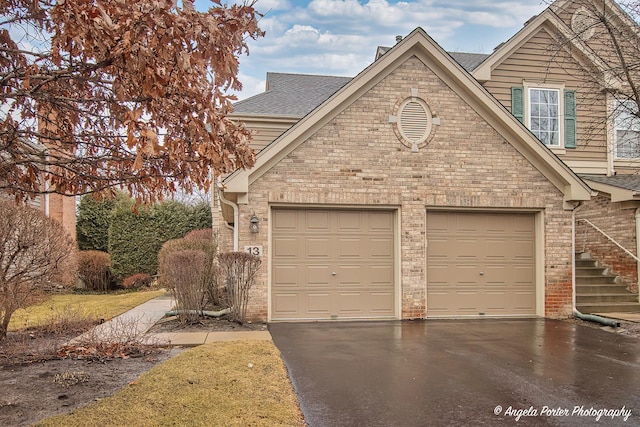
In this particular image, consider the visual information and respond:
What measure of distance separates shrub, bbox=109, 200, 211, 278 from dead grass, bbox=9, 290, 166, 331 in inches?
76.1

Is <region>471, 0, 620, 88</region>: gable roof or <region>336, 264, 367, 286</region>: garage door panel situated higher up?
<region>471, 0, 620, 88</region>: gable roof

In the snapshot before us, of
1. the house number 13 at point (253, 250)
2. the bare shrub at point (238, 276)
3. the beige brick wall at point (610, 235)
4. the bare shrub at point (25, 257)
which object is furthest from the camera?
the beige brick wall at point (610, 235)

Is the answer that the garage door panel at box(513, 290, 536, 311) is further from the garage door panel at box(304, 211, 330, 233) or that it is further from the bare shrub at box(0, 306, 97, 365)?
the bare shrub at box(0, 306, 97, 365)

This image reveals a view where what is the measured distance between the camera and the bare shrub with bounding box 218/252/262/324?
9.96m

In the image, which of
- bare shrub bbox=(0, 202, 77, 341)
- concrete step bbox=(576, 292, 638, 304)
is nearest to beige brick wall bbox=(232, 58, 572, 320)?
concrete step bbox=(576, 292, 638, 304)

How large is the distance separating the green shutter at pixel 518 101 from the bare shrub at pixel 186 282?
402 inches

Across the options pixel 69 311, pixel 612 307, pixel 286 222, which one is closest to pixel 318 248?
pixel 286 222

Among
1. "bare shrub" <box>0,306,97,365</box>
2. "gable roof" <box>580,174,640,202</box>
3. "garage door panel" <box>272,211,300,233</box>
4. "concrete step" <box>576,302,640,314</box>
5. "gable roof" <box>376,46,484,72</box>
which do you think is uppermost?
"gable roof" <box>376,46,484,72</box>

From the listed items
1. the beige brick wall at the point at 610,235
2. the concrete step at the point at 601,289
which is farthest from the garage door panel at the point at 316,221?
the beige brick wall at the point at 610,235

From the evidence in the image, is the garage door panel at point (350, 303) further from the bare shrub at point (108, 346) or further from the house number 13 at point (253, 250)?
the bare shrub at point (108, 346)

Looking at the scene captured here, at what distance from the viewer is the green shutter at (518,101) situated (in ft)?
48.7

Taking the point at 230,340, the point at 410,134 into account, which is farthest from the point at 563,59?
the point at 230,340

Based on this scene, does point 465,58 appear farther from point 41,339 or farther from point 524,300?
point 41,339

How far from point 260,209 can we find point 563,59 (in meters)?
10.8
